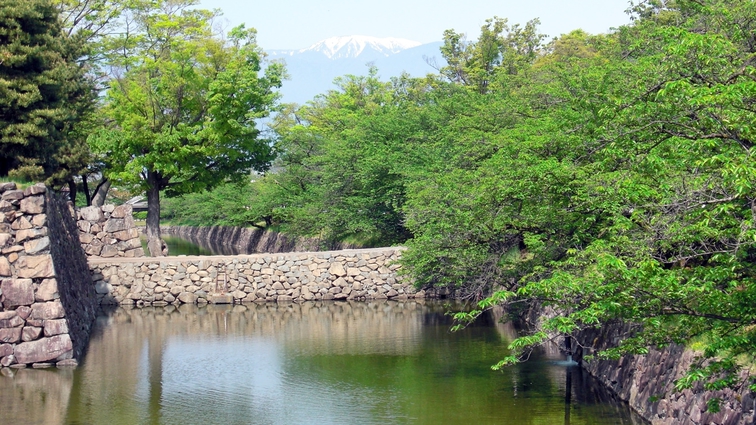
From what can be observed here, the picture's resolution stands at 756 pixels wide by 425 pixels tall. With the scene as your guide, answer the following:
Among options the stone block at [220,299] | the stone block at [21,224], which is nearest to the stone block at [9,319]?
the stone block at [21,224]

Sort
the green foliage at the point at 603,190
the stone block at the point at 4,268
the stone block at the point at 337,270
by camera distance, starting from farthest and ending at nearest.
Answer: the stone block at the point at 337,270 → the stone block at the point at 4,268 → the green foliage at the point at 603,190

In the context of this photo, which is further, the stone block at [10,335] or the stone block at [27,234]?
the stone block at [27,234]

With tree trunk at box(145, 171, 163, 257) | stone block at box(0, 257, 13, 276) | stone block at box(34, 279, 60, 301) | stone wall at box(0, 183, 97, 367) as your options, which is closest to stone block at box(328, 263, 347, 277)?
tree trunk at box(145, 171, 163, 257)

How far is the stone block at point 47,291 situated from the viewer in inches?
605

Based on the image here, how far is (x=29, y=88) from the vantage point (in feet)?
70.2

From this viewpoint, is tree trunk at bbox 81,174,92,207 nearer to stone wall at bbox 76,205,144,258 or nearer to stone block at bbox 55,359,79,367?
stone wall at bbox 76,205,144,258

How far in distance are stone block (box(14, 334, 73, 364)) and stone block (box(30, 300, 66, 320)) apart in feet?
1.48

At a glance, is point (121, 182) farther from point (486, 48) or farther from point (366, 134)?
point (486, 48)

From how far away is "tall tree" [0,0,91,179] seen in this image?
20.9m

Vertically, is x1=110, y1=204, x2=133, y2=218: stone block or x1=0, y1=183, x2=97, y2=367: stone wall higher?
x1=110, y1=204, x2=133, y2=218: stone block

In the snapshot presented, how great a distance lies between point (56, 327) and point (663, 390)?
1066cm

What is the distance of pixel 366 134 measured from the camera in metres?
30.5

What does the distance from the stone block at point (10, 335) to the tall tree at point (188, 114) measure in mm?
13239

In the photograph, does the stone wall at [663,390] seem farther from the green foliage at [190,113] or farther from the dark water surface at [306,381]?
the green foliage at [190,113]
